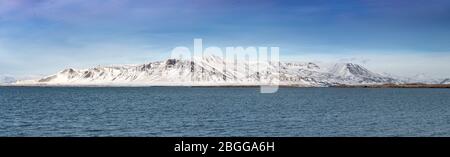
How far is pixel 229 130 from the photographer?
51.5m
